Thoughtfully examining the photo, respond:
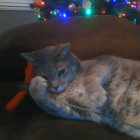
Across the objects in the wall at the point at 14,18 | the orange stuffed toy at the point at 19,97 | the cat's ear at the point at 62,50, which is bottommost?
the wall at the point at 14,18

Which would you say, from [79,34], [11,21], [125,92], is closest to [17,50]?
[79,34]

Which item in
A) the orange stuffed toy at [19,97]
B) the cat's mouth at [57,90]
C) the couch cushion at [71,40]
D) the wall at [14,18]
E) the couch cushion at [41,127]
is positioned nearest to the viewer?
the couch cushion at [41,127]

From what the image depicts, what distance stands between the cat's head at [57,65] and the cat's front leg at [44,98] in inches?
2.8

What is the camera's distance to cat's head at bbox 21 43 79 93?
3.46 ft

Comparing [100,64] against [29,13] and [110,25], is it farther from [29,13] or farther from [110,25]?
[29,13]

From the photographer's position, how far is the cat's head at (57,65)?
1054 millimetres

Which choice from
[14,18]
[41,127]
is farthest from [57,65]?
[14,18]

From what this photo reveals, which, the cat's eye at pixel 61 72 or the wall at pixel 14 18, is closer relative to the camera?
the cat's eye at pixel 61 72

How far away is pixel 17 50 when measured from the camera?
132 cm

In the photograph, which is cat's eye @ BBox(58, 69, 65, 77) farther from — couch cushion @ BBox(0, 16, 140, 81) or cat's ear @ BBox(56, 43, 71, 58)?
couch cushion @ BBox(0, 16, 140, 81)

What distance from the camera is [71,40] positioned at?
4.46 ft

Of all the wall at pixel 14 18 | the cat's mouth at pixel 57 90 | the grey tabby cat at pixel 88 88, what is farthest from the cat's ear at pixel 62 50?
the wall at pixel 14 18

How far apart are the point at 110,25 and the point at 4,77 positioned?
56 cm

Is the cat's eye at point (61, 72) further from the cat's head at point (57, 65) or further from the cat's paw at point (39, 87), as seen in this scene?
the cat's paw at point (39, 87)
